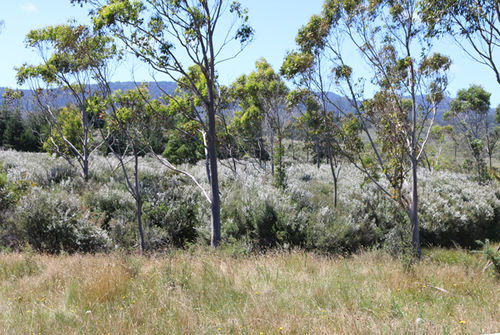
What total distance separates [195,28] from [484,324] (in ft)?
25.0

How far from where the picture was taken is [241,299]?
13.6ft

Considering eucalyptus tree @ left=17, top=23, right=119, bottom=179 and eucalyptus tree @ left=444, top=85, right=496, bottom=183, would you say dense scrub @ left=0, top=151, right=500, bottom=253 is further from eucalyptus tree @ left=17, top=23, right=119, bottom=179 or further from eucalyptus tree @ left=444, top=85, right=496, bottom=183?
eucalyptus tree @ left=444, top=85, right=496, bottom=183

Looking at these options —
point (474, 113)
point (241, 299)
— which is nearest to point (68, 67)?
point (241, 299)

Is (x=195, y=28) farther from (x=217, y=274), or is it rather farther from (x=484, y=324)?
(x=484, y=324)

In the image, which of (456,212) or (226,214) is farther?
(456,212)

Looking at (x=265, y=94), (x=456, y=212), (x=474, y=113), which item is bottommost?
(x=456, y=212)

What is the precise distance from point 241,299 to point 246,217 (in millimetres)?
7422

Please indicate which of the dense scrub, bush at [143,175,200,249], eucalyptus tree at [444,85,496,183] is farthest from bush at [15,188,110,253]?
eucalyptus tree at [444,85,496,183]

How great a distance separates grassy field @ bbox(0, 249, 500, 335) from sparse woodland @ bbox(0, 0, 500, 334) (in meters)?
0.03

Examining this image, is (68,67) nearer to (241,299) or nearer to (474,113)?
(241,299)

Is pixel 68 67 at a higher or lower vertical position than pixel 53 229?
higher

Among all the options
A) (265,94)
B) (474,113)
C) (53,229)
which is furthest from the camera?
(474,113)

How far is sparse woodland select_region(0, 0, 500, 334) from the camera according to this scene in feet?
12.4

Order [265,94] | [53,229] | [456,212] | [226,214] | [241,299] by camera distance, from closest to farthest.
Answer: [241,299] → [53,229] → [226,214] → [456,212] → [265,94]
